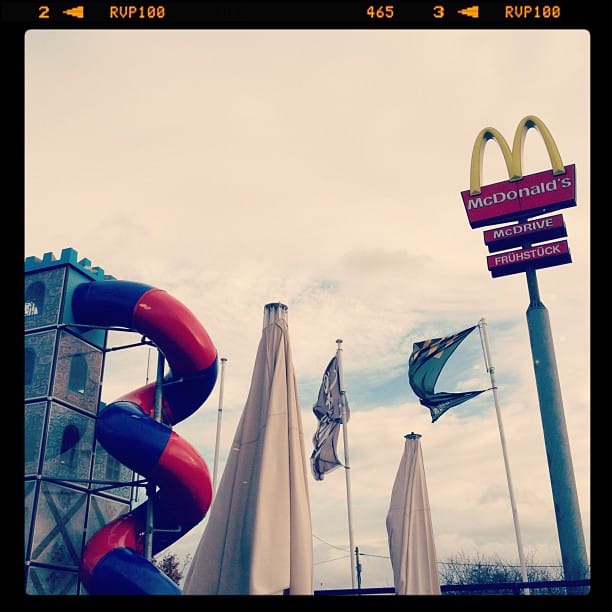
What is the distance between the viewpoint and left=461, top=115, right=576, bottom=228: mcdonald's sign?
523 inches

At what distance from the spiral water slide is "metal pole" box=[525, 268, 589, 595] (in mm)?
6891

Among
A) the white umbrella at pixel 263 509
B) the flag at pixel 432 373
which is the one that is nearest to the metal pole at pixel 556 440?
the flag at pixel 432 373

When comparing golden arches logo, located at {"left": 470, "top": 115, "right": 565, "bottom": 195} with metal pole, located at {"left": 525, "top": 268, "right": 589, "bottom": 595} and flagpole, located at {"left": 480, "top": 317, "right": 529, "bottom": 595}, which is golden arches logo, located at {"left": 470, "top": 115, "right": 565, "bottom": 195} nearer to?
metal pole, located at {"left": 525, "top": 268, "right": 589, "bottom": 595}

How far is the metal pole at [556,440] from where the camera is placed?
1148 centimetres

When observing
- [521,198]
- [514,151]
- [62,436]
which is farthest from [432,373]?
[62,436]

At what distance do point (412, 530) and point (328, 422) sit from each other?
115 inches

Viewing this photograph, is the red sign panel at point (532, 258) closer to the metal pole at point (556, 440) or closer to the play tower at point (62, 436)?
the metal pole at point (556, 440)

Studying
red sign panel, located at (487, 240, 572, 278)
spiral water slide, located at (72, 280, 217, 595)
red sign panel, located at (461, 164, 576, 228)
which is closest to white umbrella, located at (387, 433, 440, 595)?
spiral water slide, located at (72, 280, 217, 595)

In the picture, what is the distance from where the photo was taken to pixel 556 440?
1265cm

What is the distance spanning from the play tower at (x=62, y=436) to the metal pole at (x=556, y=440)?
7834 millimetres
